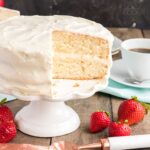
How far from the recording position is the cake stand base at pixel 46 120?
1.65 m

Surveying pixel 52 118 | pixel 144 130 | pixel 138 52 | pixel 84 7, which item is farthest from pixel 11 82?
pixel 84 7

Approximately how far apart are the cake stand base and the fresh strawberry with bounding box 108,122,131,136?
0.45 feet

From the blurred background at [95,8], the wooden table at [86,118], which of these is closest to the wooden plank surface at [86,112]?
the wooden table at [86,118]

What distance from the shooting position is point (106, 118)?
1.68 m

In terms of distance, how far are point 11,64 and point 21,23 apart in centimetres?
25

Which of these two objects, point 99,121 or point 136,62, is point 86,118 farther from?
point 136,62

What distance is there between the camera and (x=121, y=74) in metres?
2.14

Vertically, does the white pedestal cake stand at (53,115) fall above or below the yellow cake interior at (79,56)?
below

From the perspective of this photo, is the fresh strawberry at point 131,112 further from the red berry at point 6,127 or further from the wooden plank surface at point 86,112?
the red berry at point 6,127

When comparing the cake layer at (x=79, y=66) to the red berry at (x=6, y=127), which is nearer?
the red berry at (x=6, y=127)

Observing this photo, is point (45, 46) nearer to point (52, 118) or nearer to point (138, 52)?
point (52, 118)

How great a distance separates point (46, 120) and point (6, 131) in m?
0.16

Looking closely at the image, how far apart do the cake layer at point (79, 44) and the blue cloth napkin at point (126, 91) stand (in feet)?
0.61

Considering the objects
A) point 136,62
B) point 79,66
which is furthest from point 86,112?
point 136,62
